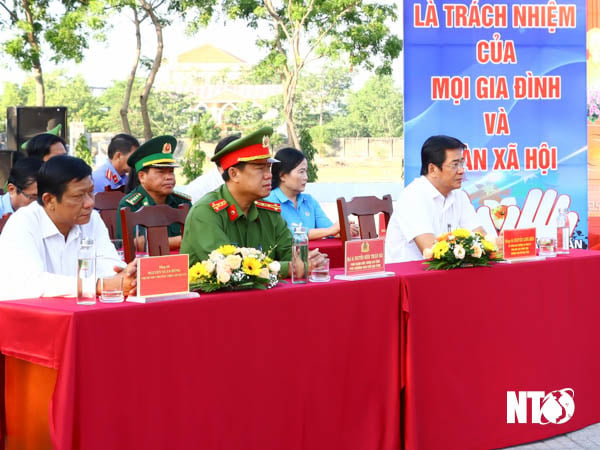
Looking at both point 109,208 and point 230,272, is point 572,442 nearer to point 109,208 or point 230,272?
point 230,272

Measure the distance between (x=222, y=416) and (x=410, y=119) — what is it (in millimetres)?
3407

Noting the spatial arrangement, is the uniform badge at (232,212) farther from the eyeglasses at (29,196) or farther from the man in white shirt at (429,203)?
the eyeglasses at (29,196)

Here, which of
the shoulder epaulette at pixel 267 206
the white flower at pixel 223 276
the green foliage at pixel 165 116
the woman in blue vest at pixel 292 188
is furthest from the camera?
the green foliage at pixel 165 116

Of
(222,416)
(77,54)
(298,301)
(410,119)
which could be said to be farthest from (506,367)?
(77,54)

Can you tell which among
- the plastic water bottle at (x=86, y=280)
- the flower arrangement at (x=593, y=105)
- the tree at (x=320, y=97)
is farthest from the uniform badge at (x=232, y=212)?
the tree at (x=320, y=97)

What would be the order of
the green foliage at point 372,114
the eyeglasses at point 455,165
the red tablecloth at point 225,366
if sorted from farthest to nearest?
the green foliage at point 372,114
the eyeglasses at point 455,165
the red tablecloth at point 225,366

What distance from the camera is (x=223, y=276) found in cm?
240

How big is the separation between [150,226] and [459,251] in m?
1.43

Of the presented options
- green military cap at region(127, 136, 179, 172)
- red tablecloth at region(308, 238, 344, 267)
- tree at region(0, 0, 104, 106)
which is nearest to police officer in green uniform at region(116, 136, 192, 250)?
green military cap at region(127, 136, 179, 172)

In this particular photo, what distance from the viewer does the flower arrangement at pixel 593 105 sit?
583cm

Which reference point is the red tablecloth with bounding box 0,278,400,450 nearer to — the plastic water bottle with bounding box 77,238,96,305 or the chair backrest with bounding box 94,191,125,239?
the plastic water bottle with bounding box 77,238,96,305

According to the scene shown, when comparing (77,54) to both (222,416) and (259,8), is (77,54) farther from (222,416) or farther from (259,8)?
(222,416)

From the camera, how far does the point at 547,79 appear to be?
18.3ft

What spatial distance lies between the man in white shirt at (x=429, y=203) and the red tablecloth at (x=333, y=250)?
64cm
